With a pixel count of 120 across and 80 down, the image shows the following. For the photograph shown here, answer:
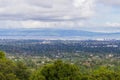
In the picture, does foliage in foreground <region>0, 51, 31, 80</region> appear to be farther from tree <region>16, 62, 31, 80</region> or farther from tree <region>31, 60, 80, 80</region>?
tree <region>31, 60, 80, 80</region>

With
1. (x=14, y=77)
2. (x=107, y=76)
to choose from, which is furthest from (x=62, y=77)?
(x=107, y=76)

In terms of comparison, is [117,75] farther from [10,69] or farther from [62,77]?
[10,69]

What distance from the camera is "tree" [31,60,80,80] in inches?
1325

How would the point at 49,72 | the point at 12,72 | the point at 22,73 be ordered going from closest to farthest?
1. the point at 49,72
2. the point at 12,72
3. the point at 22,73

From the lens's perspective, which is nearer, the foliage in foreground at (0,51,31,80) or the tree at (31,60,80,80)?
the tree at (31,60,80,80)

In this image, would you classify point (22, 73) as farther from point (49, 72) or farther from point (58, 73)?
point (58, 73)

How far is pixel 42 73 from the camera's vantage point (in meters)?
34.0

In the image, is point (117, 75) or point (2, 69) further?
point (117, 75)

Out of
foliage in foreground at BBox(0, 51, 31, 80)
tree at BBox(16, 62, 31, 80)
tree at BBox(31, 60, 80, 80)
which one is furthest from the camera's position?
tree at BBox(16, 62, 31, 80)

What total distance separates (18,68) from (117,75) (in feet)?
38.2

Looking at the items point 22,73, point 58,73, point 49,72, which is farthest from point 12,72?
point 58,73

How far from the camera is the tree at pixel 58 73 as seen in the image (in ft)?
110

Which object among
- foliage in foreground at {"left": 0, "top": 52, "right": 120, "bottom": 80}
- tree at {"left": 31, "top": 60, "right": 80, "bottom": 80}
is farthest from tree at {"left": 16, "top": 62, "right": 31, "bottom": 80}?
tree at {"left": 31, "top": 60, "right": 80, "bottom": 80}

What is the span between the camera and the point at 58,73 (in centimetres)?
3388
